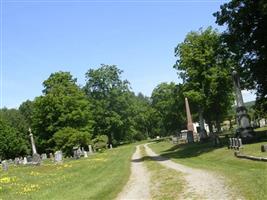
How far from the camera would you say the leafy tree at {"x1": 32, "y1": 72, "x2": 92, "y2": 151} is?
252 feet

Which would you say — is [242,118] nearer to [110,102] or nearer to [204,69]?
[204,69]

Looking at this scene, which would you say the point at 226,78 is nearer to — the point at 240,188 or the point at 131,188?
the point at 131,188

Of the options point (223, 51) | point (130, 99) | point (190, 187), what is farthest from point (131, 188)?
point (130, 99)

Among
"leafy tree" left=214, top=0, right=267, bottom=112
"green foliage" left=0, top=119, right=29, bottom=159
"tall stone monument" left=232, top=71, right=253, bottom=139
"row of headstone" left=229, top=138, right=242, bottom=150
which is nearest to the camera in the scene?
"row of headstone" left=229, top=138, right=242, bottom=150

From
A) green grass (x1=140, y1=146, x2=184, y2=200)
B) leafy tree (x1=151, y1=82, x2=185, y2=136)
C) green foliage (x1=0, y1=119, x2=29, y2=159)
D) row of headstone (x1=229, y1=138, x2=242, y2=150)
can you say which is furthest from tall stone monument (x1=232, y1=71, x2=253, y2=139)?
green foliage (x1=0, y1=119, x2=29, y2=159)

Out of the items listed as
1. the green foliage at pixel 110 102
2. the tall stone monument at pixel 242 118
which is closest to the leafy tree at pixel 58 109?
the green foliage at pixel 110 102

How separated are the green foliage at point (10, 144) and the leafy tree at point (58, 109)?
1571cm

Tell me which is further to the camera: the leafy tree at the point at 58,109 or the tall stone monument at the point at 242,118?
the leafy tree at the point at 58,109

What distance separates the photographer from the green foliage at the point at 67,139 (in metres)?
72.9

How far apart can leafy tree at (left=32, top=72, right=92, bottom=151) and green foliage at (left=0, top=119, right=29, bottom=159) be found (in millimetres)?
15707

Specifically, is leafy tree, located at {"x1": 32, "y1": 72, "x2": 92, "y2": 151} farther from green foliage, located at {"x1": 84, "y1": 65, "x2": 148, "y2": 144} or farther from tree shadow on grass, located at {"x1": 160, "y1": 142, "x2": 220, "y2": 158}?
tree shadow on grass, located at {"x1": 160, "y1": 142, "x2": 220, "y2": 158}

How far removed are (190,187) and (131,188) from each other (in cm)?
330

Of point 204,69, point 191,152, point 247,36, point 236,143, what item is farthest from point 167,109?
point 236,143

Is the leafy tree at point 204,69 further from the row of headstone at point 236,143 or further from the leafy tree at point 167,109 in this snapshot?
the leafy tree at point 167,109
